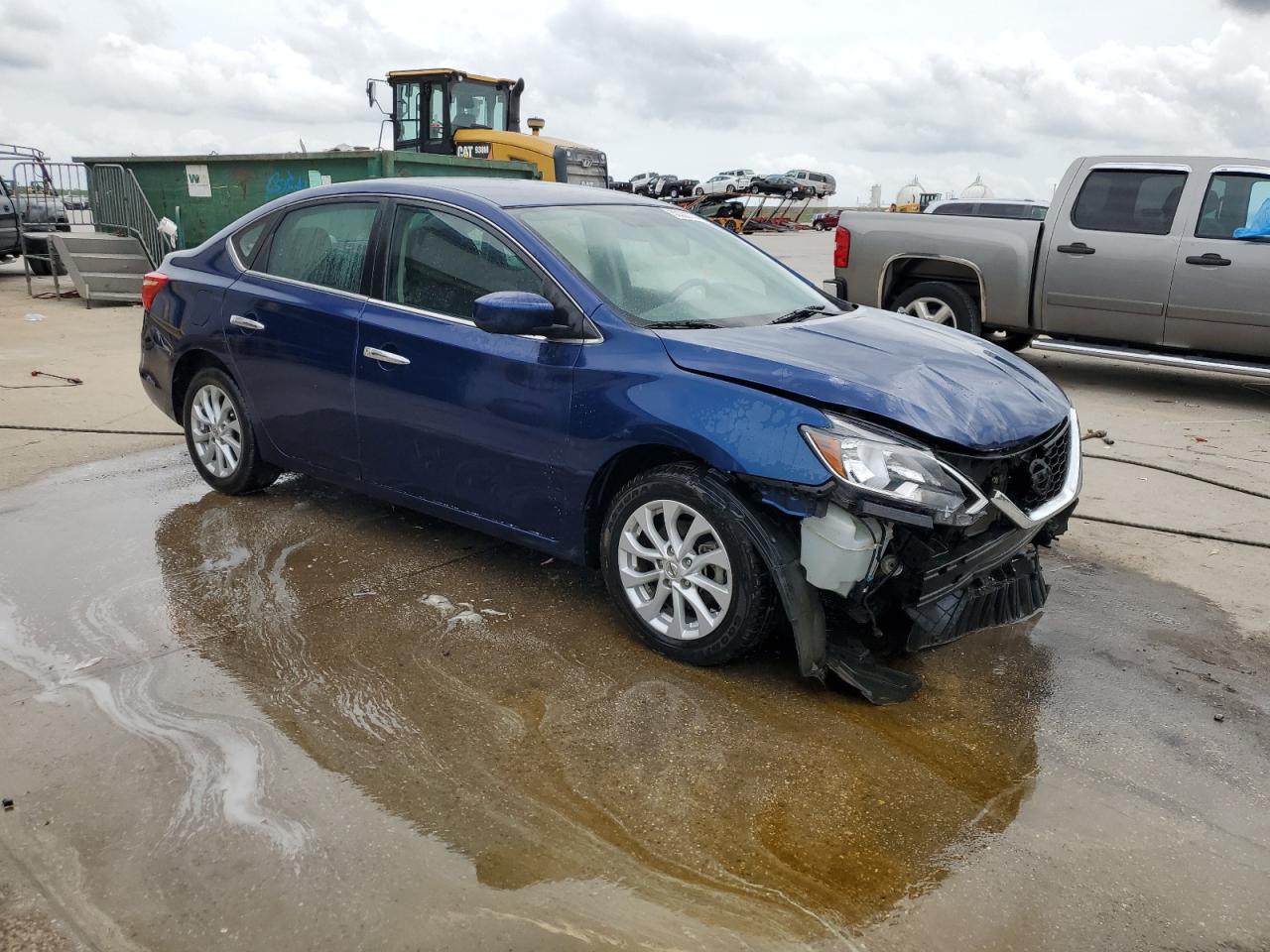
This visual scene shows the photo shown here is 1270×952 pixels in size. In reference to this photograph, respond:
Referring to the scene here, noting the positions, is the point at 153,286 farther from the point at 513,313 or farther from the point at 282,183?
the point at 282,183

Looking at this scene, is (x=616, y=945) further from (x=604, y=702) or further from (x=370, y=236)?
(x=370, y=236)

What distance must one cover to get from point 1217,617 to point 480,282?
10.7 feet

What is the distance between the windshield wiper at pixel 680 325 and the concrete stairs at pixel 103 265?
11.9 metres

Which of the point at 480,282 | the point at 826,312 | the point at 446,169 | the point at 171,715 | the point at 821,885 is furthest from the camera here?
the point at 446,169

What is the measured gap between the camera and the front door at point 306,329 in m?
4.79

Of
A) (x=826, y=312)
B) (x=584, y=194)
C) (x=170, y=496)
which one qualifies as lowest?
(x=170, y=496)

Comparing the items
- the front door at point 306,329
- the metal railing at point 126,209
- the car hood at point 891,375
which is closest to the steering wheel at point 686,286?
the car hood at point 891,375

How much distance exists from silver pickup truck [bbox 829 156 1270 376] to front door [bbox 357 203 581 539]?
20.5 feet

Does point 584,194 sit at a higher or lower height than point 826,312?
higher

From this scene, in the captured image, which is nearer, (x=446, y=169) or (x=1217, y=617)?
(x=1217, y=617)

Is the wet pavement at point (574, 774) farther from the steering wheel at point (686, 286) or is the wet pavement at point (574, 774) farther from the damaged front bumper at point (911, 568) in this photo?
the steering wheel at point (686, 286)

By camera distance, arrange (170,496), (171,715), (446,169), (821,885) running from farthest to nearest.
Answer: (446,169) → (170,496) → (171,715) → (821,885)

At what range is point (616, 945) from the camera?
8.03 feet

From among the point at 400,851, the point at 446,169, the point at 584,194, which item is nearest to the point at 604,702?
the point at 400,851
